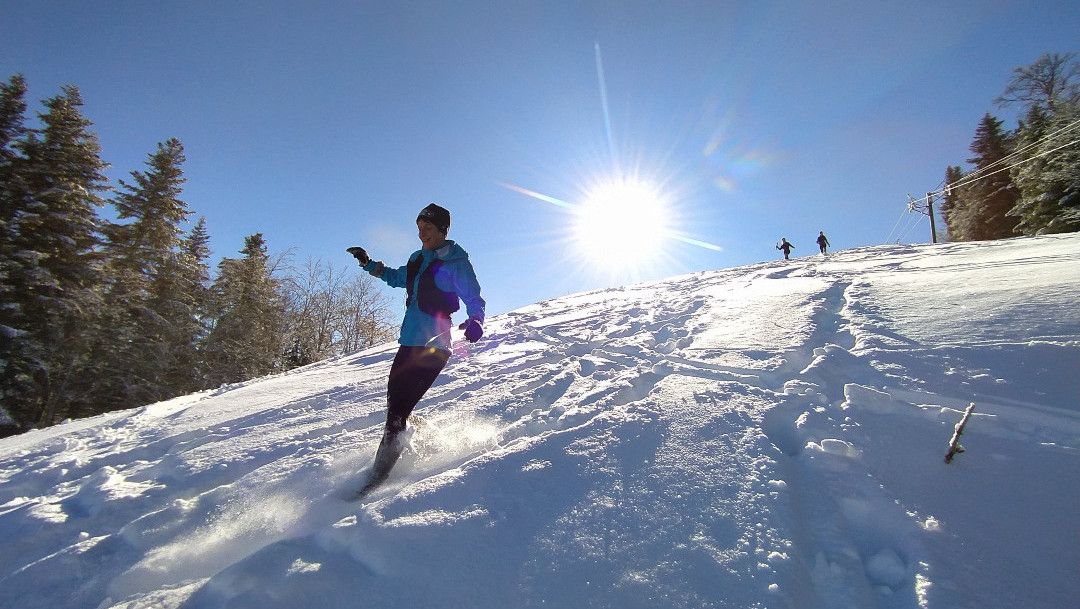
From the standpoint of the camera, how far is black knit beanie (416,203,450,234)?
333 centimetres

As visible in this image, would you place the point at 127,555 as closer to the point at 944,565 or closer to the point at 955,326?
the point at 944,565

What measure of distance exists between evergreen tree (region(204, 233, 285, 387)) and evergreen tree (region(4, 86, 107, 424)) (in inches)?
229

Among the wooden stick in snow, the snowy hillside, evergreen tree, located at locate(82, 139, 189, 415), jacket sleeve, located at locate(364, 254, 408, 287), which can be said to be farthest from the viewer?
evergreen tree, located at locate(82, 139, 189, 415)

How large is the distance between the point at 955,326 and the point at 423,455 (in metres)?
4.99

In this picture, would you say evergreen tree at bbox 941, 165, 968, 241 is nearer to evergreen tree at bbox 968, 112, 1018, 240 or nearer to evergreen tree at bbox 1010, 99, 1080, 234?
evergreen tree at bbox 968, 112, 1018, 240

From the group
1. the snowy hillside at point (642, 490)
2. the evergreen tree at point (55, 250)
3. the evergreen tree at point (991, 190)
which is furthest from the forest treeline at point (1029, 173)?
the evergreen tree at point (55, 250)

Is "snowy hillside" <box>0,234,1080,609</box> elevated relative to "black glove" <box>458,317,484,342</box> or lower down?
lower down

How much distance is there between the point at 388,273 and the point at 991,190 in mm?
39763

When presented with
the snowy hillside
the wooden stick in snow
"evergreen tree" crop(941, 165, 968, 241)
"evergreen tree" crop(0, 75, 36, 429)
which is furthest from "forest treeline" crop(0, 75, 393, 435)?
"evergreen tree" crop(941, 165, 968, 241)

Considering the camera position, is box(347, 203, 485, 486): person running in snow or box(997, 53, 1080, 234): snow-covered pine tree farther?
box(997, 53, 1080, 234): snow-covered pine tree

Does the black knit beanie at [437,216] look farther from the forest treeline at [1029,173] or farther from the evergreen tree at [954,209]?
the evergreen tree at [954,209]

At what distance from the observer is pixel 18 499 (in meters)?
2.89

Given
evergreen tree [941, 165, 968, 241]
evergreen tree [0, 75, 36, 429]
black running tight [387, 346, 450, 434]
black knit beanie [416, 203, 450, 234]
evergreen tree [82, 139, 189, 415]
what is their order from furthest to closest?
evergreen tree [941, 165, 968, 241]
evergreen tree [82, 139, 189, 415]
evergreen tree [0, 75, 36, 429]
black knit beanie [416, 203, 450, 234]
black running tight [387, 346, 450, 434]

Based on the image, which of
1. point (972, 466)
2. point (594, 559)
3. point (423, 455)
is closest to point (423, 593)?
point (594, 559)
